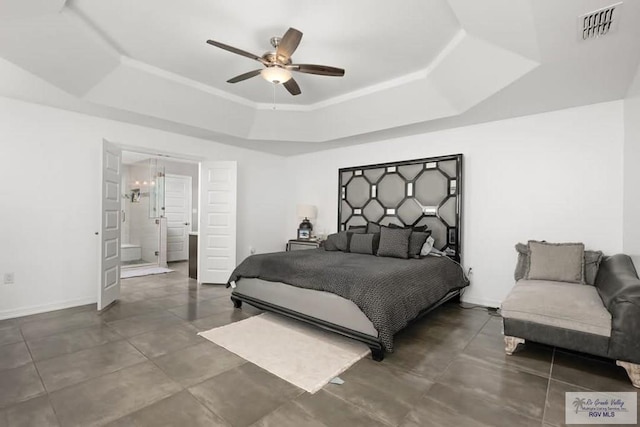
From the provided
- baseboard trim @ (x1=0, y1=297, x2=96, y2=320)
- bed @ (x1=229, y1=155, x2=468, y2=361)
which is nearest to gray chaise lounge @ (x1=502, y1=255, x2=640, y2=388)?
bed @ (x1=229, y1=155, x2=468, y2=361)

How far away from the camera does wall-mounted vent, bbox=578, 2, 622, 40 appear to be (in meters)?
2.09

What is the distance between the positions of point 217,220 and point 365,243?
9.55 feet

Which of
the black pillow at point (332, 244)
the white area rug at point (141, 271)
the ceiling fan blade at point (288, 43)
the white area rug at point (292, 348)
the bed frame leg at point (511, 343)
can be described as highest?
the ceiling fan blade at point (288, 43)

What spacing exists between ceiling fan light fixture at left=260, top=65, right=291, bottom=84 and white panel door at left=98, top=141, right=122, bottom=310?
2.62m

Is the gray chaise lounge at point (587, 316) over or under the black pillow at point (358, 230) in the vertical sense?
under

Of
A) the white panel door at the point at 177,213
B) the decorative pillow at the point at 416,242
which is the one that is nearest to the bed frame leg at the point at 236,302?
the decorative pillow at the point at 416,242

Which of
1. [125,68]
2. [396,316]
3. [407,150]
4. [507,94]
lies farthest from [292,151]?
[396,316]

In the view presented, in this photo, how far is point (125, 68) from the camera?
359cm

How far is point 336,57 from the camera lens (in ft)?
11.4

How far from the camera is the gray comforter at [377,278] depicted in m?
2.67

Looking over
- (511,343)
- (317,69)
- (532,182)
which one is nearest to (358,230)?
(532,182)

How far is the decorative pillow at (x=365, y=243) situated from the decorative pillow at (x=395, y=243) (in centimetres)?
13

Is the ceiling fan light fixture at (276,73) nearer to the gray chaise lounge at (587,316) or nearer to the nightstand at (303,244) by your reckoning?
the gray chaise lounge at (587,316)

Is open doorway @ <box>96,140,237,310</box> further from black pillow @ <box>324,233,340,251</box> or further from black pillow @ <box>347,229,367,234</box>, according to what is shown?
black pillow @ <box>347,229,367,234</box>
